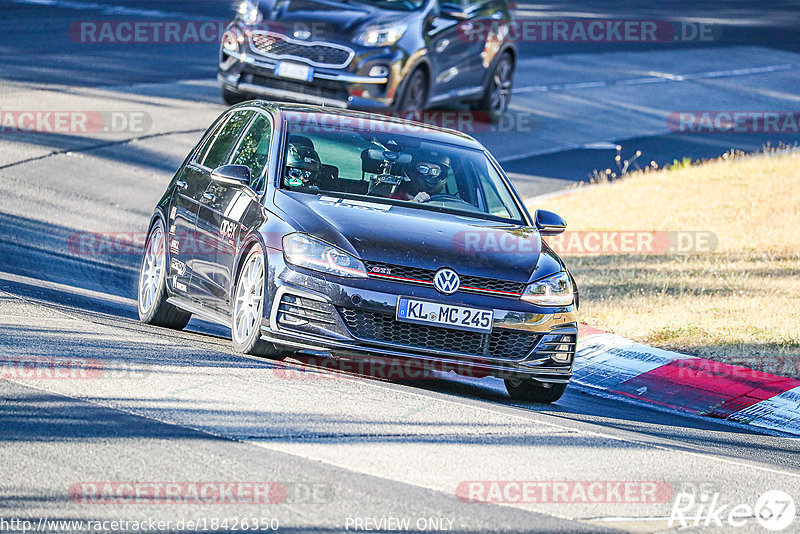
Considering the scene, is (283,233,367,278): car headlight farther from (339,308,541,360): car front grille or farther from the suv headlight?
the suv headlight

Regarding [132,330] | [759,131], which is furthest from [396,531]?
[759,131]

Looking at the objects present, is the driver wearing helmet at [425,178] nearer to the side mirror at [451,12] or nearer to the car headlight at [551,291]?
the car headlight at [551,291]

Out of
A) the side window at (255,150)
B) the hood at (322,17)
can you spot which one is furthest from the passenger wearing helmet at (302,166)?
the hood at (322,17)

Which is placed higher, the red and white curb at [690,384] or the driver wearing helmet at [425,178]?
the driver wearing helmet at [425,178]

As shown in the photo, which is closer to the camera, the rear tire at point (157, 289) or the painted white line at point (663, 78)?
the rear tire at point (157, 289)

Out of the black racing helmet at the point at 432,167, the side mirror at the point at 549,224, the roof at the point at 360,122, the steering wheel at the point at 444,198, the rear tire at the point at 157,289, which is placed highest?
the roof at the point at 360,122

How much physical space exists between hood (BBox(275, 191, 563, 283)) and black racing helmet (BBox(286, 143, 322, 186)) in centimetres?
25

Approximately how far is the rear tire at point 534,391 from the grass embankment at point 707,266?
91.0 inches

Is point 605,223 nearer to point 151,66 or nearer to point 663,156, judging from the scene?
point 663,156

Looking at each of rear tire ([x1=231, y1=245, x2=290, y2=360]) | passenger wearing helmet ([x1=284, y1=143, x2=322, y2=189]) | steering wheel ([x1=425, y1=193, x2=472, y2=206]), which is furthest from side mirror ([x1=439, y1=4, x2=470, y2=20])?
rear tire ([x1=231, y1=245, x2=290, y2=360])

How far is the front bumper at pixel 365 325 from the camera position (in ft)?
25.0

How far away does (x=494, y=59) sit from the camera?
19.4m

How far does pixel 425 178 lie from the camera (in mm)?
8961

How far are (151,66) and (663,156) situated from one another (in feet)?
26.1
